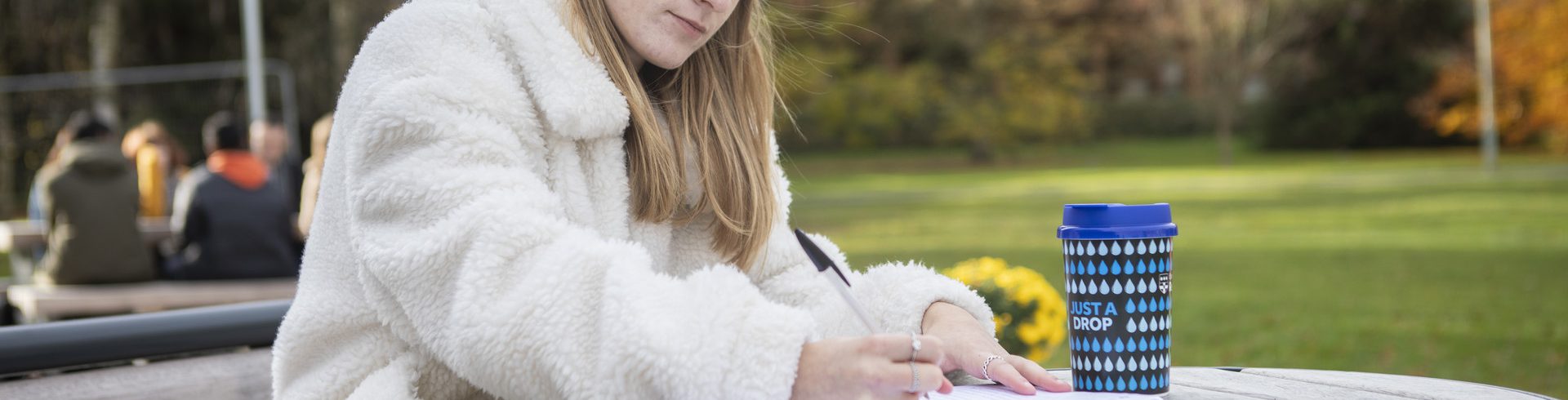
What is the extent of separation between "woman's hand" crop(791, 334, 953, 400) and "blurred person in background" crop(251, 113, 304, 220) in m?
8.66

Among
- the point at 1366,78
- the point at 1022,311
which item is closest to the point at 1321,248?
the point at 1022,311

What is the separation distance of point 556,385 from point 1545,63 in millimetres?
22422

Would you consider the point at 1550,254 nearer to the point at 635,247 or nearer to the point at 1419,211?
the point at 1419,211

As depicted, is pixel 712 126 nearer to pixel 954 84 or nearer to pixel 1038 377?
pixel 1038 377

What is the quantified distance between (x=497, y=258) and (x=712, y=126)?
0.60 meters

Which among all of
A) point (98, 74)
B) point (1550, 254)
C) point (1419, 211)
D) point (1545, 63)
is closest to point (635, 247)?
point (1550, 254)

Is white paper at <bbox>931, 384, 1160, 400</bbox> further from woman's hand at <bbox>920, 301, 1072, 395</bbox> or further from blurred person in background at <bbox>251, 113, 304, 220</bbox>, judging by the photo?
blurred person in background at <bbox>251, 113, 304, 220</bbox>

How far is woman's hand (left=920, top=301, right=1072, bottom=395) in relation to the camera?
150cm

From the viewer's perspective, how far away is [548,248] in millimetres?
1285

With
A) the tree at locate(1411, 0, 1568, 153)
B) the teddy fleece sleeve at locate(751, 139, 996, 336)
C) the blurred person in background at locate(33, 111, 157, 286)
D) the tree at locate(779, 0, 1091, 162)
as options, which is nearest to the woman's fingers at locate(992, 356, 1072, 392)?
the teddy fleece sleeve at locate(751, 139, 996, 336)

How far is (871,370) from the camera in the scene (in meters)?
1.19

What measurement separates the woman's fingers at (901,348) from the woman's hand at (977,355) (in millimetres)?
293

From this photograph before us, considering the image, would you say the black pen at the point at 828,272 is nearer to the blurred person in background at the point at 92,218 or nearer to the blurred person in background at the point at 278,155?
the blurred person in background at the point at 92,218

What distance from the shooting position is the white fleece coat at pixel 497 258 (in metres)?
1.23
